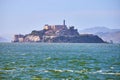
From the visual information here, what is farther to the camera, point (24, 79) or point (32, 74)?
point (32, 74)

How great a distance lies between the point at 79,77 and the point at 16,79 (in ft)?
27.8

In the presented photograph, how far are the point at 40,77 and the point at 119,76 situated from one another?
34.9 feet

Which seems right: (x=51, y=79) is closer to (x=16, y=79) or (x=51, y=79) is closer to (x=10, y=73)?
(x=16, y=79)

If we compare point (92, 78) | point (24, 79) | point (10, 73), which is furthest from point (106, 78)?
point (10, 73)

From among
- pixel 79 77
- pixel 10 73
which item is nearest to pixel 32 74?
pixel 10 73

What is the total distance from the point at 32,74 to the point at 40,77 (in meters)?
3.82

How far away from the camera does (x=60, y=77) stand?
2178 inches

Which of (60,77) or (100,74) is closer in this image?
(60,77)

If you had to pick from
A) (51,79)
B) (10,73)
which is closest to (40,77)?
(51,79)

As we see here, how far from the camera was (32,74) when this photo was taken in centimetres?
5881

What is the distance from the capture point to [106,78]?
54.3m

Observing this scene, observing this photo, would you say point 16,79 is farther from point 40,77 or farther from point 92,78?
point 92,78

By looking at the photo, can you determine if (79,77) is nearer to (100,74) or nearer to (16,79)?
(100,74)

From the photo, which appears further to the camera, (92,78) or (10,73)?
(10,73)
